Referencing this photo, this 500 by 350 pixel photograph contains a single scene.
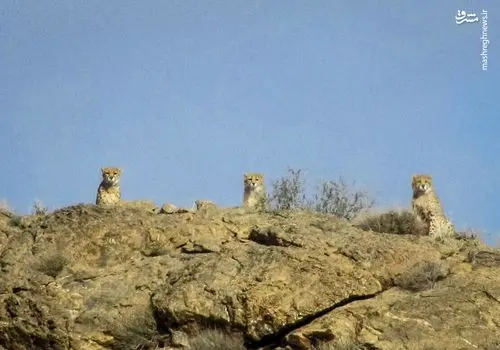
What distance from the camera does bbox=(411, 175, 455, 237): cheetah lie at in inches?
645

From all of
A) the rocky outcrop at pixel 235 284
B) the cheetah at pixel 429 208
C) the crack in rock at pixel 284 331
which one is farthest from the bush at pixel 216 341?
the cheetah at pixel 429 208

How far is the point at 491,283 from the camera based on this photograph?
40.9ft

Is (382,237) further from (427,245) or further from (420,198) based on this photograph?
(420,198)

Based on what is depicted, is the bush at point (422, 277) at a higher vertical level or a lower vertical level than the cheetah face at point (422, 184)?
lower

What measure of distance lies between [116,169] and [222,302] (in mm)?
7330

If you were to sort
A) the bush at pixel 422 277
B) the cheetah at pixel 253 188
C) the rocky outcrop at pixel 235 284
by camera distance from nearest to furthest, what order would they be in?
the rocky outcrop at pixel 235 284 < the bush at pixel 422 277 < the cheetah at pixel 253 188

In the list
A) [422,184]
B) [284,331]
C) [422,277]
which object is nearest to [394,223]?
[422,184]

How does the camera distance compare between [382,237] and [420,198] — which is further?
[420,198]

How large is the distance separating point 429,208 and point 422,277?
4.38 meters

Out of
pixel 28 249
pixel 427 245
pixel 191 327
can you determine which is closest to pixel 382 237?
pixel 427 245

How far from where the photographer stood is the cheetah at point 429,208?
1638 cm

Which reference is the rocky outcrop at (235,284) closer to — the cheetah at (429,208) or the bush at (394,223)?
the bush at (394,223)

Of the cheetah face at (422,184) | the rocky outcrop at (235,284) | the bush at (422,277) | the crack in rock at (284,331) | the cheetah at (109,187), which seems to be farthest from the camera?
the cheetah at (109,187)

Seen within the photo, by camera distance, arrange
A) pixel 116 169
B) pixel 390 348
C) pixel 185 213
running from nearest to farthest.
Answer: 1. pixel 390 348
2. pixel 185 213
3. pixel 116 169
